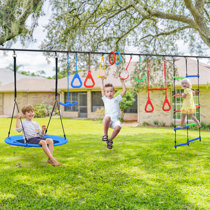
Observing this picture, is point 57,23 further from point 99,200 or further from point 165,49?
point 99,200

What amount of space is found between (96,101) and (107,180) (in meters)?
14.5

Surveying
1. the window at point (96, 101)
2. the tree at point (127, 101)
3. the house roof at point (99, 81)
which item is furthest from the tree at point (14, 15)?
the window at point (96, 101)

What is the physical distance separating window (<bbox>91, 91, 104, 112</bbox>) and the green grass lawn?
1214 cm

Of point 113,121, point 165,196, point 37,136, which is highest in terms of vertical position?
point 113,121

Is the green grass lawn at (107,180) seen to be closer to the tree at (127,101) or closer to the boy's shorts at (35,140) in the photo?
the boy's shorts at (35,140)

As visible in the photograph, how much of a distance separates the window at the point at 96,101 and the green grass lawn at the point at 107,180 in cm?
1214

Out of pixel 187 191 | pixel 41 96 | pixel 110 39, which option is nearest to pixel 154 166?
pixel 187 191

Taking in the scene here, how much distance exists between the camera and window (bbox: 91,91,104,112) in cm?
1827

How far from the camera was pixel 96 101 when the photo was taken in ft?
60.3

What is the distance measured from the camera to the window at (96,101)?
1827 cm

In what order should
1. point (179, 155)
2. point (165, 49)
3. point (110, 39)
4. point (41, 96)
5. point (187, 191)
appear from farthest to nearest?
1. point (41, 96)
2. point (165, 49)
3. point (110, 39)
4. point (179, 155)
5. point (187, 191)

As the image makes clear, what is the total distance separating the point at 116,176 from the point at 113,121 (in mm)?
1103

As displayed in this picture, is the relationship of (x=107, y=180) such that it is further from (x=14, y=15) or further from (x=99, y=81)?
(x=99, y=81)

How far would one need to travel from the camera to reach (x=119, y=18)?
8531 millimetres
